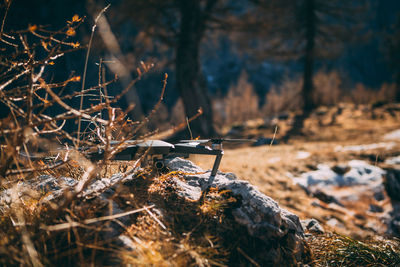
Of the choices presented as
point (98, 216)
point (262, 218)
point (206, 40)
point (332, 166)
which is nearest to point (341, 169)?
point (332, 166)

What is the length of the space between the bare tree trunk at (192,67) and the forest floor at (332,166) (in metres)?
1.99

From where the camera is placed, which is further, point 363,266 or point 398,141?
point 398,141

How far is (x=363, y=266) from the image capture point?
1.38m

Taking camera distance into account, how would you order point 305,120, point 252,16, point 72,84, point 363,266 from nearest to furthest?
point 363,266 → point 72,84 → point 252,16 → point 305,120

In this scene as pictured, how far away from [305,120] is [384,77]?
23.8m

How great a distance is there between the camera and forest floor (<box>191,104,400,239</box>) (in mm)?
2732

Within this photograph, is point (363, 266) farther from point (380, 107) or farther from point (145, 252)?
point (380, 107)

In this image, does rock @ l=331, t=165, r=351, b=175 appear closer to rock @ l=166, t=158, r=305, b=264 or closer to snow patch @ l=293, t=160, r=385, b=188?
snow patch @ l=293, t=160, r=385, b=188

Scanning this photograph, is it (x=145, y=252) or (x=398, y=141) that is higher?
(x=145, y=252)

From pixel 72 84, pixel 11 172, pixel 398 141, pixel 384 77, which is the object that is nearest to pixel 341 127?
pixel 398 141

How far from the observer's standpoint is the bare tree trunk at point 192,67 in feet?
22.2

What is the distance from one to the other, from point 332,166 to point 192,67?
4695mm

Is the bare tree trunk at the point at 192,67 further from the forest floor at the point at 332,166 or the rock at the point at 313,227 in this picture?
the rock at the point at 313,227

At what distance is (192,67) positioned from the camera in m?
7.11
